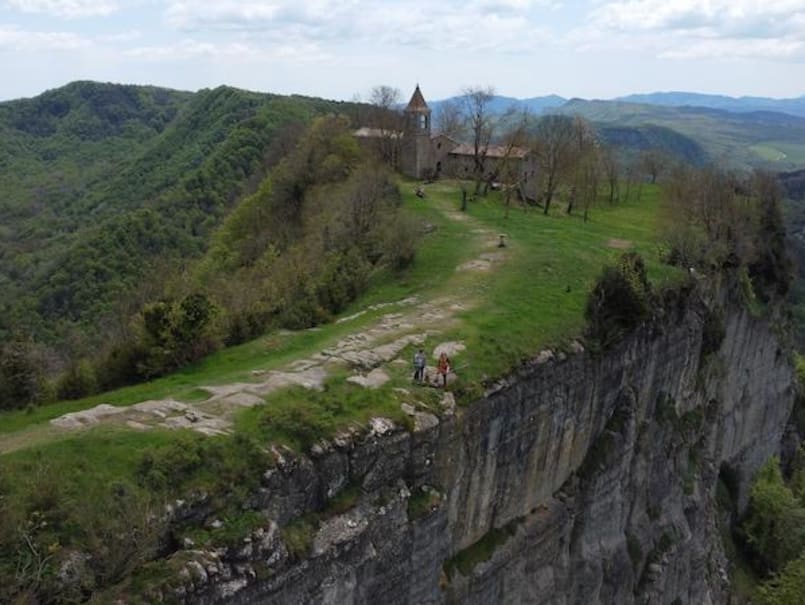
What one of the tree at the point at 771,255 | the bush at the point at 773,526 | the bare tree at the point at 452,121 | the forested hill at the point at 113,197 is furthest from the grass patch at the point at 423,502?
the bare tree at the point at 452,121

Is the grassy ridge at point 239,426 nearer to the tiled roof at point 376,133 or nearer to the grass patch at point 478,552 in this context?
the grass patch at point 478,552

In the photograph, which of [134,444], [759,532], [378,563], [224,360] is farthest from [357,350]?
[759,532]

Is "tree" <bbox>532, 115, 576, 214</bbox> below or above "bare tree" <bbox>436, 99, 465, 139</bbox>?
below

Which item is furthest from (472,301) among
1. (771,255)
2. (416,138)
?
(771,255)

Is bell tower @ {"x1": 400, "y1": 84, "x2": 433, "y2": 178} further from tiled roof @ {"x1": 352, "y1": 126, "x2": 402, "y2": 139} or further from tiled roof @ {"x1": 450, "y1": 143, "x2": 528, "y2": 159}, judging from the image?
tiled roof @ {"x1": 450, "y1": 143, "x2": 528, "y2": 159}

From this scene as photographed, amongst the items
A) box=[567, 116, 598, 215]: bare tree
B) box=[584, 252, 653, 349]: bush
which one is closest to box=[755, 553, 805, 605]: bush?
box=[584, 252, 653, 349]: bush
